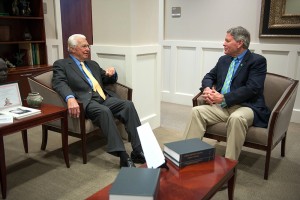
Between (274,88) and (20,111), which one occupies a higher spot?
(274,88)

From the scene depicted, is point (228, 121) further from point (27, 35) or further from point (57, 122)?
point (27, 35)

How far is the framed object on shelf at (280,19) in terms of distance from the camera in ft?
11.5

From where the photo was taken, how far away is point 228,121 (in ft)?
7.61

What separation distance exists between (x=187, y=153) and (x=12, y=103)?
1.51m

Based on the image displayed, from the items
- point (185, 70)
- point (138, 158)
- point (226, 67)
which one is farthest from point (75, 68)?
point (185, 70)

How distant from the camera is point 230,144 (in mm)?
2260

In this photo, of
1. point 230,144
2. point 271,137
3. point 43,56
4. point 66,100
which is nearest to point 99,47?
point 66,100

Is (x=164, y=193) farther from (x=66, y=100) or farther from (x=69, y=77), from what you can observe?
(x=69, y=77)

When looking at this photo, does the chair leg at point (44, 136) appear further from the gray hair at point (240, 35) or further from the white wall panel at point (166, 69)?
the white wall panel at point (166, 69)

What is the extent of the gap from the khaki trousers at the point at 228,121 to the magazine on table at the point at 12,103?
1263 mm

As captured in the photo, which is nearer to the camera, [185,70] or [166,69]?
[185,70]

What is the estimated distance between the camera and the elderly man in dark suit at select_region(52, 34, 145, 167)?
2.43 meters

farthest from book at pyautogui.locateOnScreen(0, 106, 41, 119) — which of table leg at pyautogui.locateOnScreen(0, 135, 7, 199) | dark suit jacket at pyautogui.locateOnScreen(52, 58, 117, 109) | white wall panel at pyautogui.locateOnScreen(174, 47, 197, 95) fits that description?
white wall panel at pyautogui.locateOnScreen(174, 47, 197, 95)

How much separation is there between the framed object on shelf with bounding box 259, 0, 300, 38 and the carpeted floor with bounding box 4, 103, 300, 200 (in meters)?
1.29
